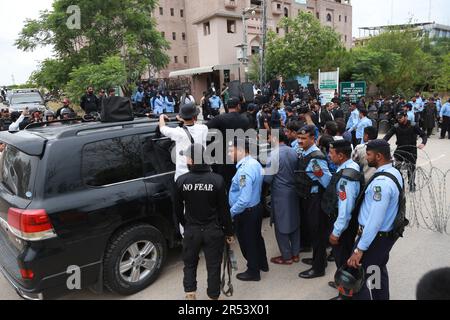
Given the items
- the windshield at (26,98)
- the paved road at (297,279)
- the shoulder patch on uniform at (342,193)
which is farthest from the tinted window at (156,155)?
the windshield at (26,98)

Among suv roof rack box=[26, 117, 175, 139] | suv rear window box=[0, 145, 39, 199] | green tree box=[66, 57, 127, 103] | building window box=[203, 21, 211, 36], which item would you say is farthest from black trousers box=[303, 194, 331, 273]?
building window box=[203, 21, 211, 36]

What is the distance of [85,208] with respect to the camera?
3479 mm

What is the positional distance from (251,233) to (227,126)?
195 centimetres

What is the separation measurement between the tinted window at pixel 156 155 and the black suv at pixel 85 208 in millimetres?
13

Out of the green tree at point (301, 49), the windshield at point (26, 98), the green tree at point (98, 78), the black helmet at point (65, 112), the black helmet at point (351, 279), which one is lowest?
the black helmet at point (351, 279)

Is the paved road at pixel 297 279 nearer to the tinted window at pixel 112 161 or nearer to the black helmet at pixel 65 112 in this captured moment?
the tinted window at pixel 112 161

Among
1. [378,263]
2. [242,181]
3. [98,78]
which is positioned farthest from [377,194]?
[98,78]

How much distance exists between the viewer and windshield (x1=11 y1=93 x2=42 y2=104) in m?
19.5

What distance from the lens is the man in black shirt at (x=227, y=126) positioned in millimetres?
5180

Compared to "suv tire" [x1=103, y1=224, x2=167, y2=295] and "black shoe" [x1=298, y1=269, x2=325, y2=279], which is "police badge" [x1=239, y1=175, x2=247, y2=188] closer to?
"suv tire" [x1=103, y1=224, x2=167, y2=295]

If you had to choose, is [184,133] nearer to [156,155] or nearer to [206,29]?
[156,155]
